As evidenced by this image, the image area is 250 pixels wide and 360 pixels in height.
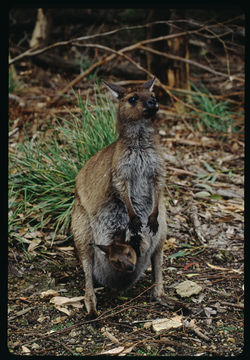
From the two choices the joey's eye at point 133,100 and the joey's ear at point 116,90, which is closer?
the joey's eye at point 133,100

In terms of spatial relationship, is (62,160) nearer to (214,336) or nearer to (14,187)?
(14,187)

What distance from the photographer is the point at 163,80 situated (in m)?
8.00

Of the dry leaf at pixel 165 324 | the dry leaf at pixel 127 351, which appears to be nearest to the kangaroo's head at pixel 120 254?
the dry leaf at pixel 165 324

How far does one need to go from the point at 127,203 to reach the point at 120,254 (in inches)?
16.8

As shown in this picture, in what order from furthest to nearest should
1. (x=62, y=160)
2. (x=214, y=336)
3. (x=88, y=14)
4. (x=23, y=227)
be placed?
(x=88, y=14), (x=62, y=160), (x=23, y=227), (x=214, y=336)

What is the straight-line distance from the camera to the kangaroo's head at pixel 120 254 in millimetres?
3588

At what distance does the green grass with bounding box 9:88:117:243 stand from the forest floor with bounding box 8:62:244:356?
27 cm

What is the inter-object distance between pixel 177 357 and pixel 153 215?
3.66ft

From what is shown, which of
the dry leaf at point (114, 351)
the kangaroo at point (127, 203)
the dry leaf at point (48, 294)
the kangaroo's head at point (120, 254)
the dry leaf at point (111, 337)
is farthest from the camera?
the dry leaf at point (48, 294)

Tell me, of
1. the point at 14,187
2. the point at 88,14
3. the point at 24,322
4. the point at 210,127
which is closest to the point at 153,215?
the point at 24,322

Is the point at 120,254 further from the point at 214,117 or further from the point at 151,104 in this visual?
the point at 214,117

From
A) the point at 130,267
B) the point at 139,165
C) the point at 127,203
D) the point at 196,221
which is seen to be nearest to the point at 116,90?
the point at 139,165

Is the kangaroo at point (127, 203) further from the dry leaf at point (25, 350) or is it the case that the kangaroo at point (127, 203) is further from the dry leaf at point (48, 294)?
the dry leaf at point (25, 350)

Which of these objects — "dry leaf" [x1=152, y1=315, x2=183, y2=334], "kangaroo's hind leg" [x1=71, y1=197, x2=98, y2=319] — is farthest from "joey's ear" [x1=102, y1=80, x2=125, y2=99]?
"dry leaf" [x1=152, y1=315, x2=183, y2=334]
